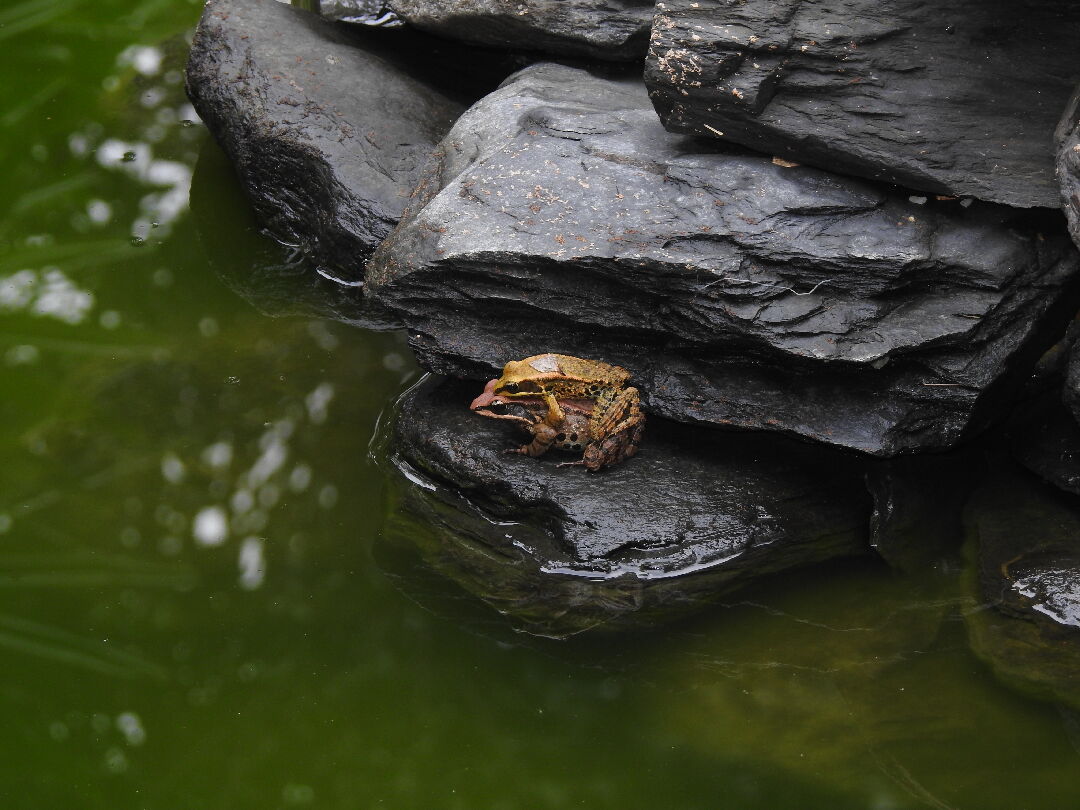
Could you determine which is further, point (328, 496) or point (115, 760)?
point (328, 496)

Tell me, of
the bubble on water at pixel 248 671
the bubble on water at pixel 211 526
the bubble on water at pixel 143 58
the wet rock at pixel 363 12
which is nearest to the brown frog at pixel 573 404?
the bubble on water at pixel 211 526

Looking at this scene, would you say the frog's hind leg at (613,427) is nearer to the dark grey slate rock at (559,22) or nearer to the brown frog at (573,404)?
the brown frog at (573,404)

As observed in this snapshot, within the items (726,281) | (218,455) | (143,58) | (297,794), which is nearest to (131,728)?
(297,794)

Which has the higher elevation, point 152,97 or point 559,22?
point 559,22

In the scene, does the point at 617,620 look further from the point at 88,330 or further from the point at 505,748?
the point at 88,330

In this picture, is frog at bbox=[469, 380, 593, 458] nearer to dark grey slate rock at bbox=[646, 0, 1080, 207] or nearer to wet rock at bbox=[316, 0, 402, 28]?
dark grey slate rock at bbox=[646, 0, 1080, 207]

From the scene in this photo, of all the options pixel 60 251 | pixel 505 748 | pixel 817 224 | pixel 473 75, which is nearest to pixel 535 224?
pixel 817 224

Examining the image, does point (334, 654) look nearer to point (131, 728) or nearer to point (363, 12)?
point (131, 728)

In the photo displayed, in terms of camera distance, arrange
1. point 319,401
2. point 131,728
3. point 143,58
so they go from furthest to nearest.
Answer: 1. point 143,58
2. point 319,401
3. point 131,728
